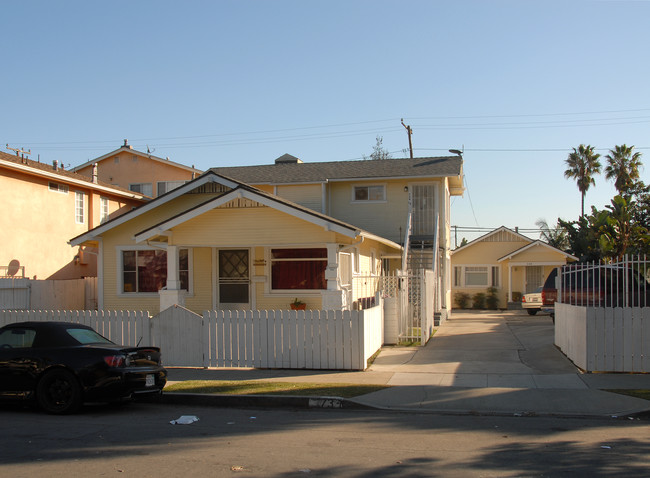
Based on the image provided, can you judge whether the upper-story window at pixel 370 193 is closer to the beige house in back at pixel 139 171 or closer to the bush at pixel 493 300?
the bush at pixel 493 300

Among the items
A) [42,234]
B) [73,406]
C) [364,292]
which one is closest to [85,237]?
[42,234]

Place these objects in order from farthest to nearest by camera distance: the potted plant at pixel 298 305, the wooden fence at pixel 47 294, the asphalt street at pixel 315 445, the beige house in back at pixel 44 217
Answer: the beige house in back at pixel 44 217 → the wooden fence at pixel 47 294 → the potted plant at pixel 298 305 → the asphalt street at pixel 315 445

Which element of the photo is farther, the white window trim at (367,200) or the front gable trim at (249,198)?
the white window trim at (367,200)

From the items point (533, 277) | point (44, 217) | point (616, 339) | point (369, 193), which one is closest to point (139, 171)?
point (44, 217)

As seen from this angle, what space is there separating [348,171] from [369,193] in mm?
1439

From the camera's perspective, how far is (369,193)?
85.0 ft

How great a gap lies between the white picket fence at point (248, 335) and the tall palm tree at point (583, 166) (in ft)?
131

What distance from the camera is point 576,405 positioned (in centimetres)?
972

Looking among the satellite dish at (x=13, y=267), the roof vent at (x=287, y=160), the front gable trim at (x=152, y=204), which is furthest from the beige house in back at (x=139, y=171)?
the front gable trim at (x=152, y=204)

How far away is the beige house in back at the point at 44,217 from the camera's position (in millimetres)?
22031

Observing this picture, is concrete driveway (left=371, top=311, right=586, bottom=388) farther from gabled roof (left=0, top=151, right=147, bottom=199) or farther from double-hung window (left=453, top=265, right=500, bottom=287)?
double-hung window (left=453, top=265, right=500, bottom=287)

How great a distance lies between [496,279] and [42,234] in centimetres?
2436

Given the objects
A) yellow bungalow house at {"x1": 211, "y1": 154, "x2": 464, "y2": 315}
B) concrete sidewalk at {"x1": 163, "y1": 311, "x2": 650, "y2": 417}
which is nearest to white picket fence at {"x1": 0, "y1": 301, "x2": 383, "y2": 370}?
concrete sidewalk at {"x1": 163, "y1": 311, "x2": 650, "y2": 417}

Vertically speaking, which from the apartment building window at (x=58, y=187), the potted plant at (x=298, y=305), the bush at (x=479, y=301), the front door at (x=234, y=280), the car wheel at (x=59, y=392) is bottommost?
the bush at (x=479, y=301)
